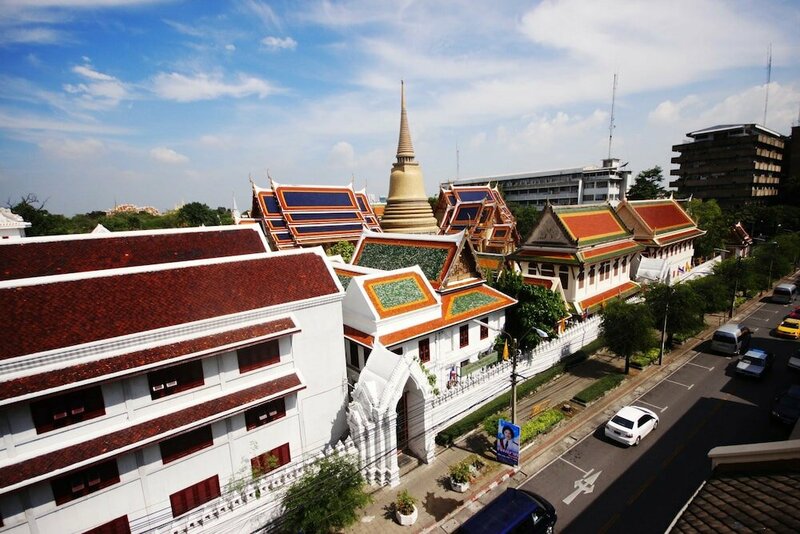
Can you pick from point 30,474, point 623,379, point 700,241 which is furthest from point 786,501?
point 700,241

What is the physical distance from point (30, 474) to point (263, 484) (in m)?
6.81

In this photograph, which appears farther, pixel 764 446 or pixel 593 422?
pixel 593 422

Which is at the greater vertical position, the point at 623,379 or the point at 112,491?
the point at 112,491

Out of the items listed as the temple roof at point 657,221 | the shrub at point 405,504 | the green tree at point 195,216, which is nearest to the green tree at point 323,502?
the shrub at point 405,504

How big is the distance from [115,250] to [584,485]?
2341 centimetres

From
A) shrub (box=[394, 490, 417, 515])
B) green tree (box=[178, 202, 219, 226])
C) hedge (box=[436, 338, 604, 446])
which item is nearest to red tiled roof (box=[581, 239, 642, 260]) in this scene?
hedge (box=[436, 338, 604, 446])

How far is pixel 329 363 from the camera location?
17.8m

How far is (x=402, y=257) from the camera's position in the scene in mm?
26297

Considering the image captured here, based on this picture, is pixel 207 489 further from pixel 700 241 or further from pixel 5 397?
pixel 700 241

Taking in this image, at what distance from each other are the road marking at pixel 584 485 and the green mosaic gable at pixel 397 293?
10982 millimetres

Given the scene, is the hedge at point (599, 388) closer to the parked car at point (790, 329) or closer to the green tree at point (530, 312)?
the green tree at point (530, 312)

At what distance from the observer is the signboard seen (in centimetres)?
1662

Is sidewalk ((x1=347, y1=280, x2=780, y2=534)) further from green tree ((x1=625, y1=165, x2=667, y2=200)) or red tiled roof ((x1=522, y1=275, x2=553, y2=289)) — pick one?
green tree ((x1=625, y1=165, x2=667, y2=200))

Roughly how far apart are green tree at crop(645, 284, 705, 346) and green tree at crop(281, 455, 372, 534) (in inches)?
871
